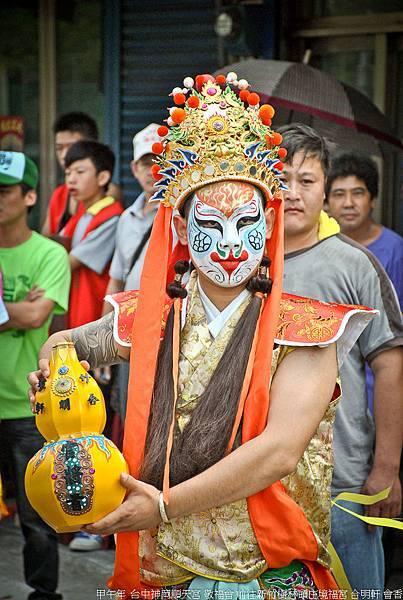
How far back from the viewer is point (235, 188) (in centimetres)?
281

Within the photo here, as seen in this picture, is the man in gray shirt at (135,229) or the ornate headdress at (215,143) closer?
the ornate headdress at (215,143)

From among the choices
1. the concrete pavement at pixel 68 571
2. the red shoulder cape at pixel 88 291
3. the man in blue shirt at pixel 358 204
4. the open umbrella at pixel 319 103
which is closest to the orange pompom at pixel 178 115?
the open umbrella at pixel 319 103

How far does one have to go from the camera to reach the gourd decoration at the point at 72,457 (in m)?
2.53

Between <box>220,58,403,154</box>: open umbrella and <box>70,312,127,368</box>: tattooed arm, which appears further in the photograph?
<box>220,58,403,154</box>: open umbrella

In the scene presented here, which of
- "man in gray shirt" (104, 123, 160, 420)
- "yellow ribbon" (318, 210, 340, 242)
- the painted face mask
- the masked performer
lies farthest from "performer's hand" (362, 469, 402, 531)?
"man in gray shirt" (104, 123, 160, 420)

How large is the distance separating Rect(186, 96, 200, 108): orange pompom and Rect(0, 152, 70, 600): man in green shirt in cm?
207

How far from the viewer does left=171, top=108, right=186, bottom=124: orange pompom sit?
280cm

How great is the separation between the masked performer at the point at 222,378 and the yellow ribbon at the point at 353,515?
0.58 feet

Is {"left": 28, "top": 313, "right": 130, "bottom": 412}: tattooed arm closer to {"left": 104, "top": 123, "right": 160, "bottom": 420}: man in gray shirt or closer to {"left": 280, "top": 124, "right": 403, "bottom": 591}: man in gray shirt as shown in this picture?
{"left": 280, "top": 124, "right": 403, "bottom": 591}: man in gray shirt

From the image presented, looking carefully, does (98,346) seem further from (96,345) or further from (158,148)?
(158,148)

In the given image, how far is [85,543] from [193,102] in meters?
3.28

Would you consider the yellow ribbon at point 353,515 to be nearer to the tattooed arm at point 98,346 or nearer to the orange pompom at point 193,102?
the tattooed arm at point 98,346

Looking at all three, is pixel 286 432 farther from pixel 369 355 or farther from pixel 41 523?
pixel 41 523

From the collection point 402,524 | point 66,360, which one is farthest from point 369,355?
point 66,360
